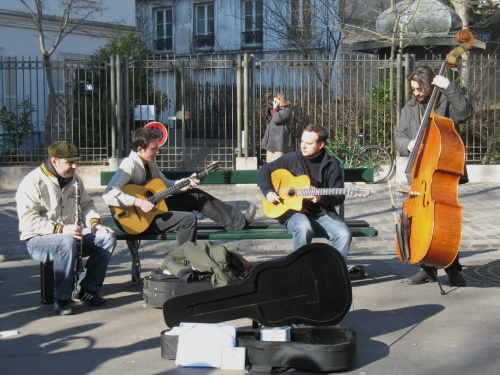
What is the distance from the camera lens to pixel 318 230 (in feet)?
20.5

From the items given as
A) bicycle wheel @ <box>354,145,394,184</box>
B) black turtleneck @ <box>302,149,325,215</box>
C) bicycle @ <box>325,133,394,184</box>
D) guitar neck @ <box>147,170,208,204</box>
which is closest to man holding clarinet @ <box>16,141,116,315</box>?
guitar neck @ <box>147,170,208,204</box>

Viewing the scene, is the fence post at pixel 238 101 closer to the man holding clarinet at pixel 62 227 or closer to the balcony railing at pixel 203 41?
the man holding clarinet at pixel 62 227

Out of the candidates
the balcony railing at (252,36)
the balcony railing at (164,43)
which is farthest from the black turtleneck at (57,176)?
the balcony railing at (164,43)

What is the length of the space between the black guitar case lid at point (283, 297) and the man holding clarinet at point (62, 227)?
47.7 inches

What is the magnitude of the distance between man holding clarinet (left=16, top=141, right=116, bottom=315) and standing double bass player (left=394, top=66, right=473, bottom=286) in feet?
8.67

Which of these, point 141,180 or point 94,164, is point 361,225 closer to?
point 141,180

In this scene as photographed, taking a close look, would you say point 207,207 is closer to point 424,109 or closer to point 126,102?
point 424,109

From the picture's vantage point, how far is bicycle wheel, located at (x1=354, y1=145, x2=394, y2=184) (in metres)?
14.1

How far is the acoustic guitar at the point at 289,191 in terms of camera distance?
6078 mm

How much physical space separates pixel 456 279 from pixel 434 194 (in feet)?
4.14

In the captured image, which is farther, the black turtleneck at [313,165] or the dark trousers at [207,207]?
the dark trousers at [207,207]

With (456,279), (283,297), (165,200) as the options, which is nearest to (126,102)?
(165,200)

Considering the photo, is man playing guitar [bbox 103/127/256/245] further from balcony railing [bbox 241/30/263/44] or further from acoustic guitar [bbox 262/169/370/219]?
balcony railing [bbox 241/30/263/44]

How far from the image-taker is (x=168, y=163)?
14.6 m
